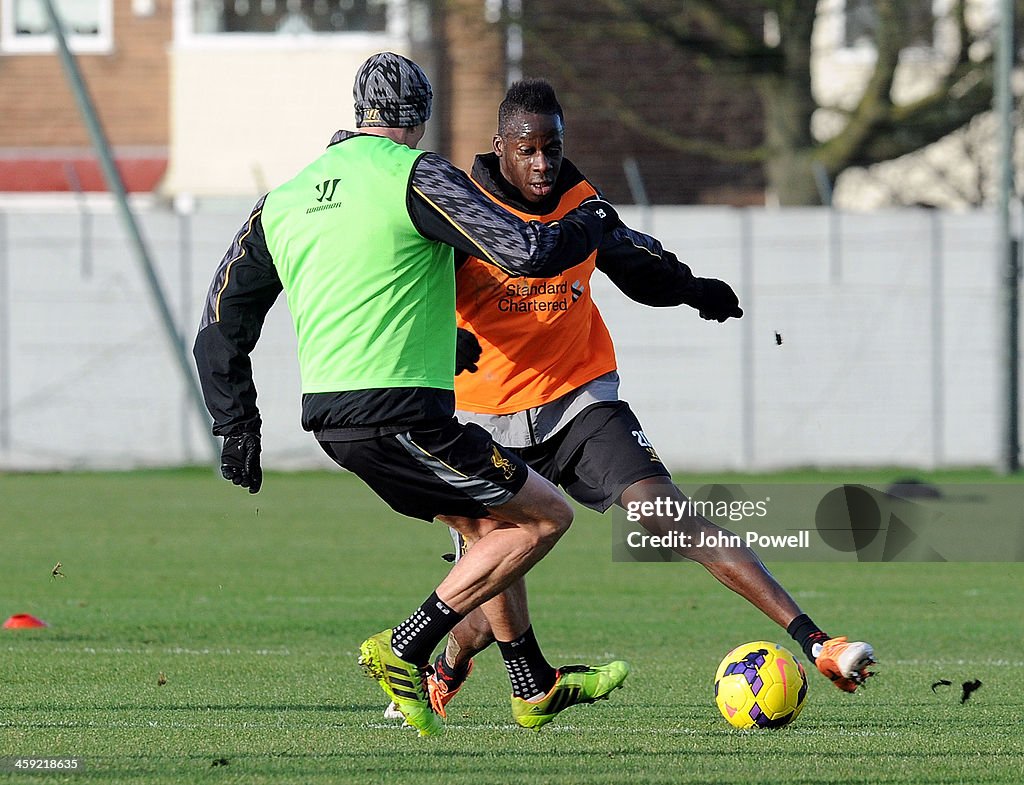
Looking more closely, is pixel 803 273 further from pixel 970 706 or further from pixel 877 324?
pixel 970 706

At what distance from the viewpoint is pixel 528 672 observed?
6.62m

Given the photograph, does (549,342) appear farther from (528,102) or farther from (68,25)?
(68,25)

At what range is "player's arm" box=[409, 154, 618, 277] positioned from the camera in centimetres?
582

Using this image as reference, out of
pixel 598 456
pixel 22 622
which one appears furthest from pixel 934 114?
pixel 598 456

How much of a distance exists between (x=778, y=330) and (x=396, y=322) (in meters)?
15.4

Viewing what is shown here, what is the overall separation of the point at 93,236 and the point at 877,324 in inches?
347

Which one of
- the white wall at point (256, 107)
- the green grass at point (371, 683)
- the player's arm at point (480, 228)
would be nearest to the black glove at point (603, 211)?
the player's arm at point (480, 228)

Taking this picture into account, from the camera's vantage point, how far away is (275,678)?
310 inches

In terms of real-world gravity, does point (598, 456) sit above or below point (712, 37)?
below

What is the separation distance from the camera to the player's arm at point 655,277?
7051 mm

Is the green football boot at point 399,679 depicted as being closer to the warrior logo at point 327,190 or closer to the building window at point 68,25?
the warrior logo at point 327,190

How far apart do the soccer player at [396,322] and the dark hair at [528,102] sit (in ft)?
1.97

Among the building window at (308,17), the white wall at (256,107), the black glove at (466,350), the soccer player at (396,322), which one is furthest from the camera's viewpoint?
the building window at (308,17)

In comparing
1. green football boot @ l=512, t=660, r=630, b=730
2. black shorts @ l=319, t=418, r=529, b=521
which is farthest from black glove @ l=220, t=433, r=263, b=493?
green football boot @ l=512, t=660, r=630, b=730
